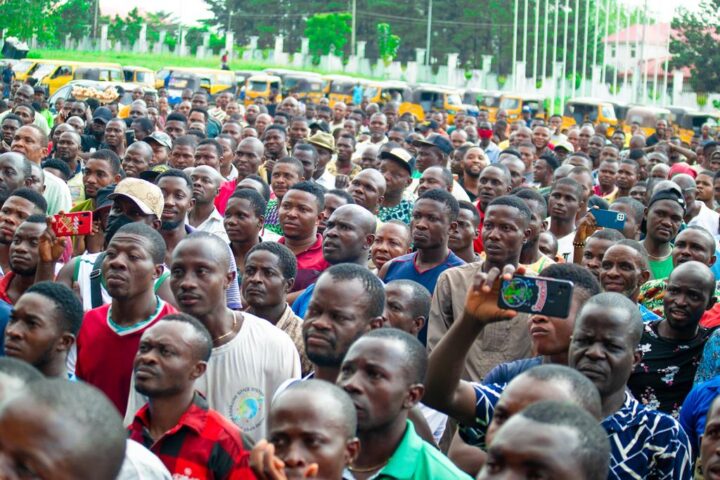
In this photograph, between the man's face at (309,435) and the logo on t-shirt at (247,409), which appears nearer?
the man's face at (309,435)

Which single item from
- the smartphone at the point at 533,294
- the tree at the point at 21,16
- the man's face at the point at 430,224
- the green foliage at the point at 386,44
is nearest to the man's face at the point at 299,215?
the man's face at the point at 430,224

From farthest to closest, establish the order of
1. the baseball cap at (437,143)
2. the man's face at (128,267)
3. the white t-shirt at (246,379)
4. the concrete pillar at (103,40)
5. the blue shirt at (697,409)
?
the concrete pillar at (103,40) → the baseball cap at (437,143) → the man's face at (128,267) → the white t-shirt at (246,379) → the blue shirt at (697,409)

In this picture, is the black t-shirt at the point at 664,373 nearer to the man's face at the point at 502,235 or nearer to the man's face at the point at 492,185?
the man's face at the point at 502,235

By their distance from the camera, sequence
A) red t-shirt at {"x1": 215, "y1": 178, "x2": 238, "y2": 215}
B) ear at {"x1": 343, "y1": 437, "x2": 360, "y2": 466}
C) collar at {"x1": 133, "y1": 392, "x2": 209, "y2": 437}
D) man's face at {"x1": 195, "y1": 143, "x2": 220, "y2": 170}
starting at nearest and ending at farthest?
ear at {"x1": 343, "y1": 437, "x2": 360, "y2": 466} < collar at {"x1": 133, "y1": 392, "x2": 209, "y2": 437} < red t-shirt at {"x1": 215, "y1": 178, "x2": 238, "y2": 215} < man's face at {"x1": 195, "y1": 143, "x2": 220, "y2": 170}


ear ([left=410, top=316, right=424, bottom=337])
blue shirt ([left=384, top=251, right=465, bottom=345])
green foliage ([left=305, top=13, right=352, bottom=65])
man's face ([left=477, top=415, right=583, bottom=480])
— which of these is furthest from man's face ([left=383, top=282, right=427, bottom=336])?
green foliage ([left=305, top=13, right=352, bottom=65])

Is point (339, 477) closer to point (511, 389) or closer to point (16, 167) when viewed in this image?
point (511, 389)

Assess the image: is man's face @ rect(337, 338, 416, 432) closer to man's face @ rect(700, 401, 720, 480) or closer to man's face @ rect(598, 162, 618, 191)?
man's face @ rect(700, 401, 720, 480)

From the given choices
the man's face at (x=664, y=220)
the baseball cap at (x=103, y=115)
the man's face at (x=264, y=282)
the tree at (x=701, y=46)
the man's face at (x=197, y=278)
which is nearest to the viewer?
the man's face at (x=197, y=278)

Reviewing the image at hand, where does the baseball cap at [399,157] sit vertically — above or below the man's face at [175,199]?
above

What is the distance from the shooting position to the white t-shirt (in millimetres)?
5465

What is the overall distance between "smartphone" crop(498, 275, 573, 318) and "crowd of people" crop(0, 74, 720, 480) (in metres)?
0.09

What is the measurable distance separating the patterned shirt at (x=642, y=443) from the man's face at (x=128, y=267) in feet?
6.85

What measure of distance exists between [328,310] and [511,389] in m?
1.42

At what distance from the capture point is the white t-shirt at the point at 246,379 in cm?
546
